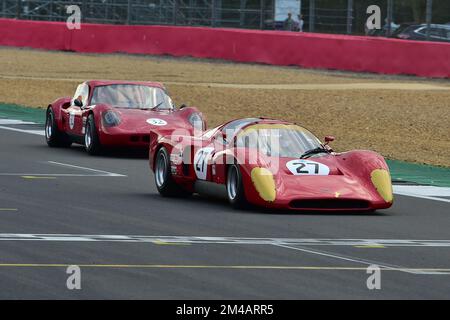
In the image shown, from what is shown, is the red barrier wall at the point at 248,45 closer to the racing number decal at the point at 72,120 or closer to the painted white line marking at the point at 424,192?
the racing number decal at the point at 72,120

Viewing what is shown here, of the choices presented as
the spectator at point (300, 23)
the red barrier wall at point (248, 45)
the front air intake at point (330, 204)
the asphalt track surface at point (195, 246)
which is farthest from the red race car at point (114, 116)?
the spectator at point (300, 23)

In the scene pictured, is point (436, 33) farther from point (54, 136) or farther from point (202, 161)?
point (202, 161)

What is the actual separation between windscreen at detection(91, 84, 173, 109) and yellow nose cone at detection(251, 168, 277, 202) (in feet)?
25.7

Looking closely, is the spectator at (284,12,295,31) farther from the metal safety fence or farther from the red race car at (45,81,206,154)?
the red race car at (45,81,206,154)

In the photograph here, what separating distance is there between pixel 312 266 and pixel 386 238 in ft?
7.11

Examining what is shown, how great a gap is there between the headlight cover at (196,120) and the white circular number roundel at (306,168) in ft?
19.7

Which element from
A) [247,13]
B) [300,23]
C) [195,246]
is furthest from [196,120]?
[247,13]

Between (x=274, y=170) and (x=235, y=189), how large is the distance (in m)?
0.49

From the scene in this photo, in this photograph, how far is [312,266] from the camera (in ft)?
38.2

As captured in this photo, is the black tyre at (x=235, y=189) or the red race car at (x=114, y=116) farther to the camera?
the red race car at (x=114, y=116)

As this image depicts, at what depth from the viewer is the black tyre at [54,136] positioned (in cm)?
2334

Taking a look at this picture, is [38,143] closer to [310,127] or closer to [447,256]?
[310,127]

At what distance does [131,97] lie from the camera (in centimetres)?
2298

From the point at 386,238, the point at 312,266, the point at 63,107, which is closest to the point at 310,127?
the point at 63,107
